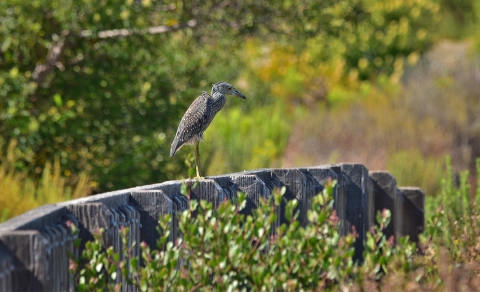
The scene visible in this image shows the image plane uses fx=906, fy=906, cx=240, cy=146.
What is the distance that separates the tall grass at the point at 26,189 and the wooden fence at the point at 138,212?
276 centimetres

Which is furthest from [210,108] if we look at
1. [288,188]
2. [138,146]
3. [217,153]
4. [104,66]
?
[217,153]

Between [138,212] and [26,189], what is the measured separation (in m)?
4.75

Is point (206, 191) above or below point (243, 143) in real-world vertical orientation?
below

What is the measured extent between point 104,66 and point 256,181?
5677 mm

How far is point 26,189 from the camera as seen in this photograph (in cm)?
835

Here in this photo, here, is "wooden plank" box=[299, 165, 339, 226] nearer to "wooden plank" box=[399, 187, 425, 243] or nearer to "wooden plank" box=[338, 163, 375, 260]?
"wooden plank" box=[338, 163, 375, 260]

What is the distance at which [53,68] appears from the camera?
9906 mm

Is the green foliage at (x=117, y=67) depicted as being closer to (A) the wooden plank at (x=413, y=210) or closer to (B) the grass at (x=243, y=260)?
Result: (A) the wooden plank at (x=413, y=210)

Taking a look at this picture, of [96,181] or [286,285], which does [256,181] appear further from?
[96,181]

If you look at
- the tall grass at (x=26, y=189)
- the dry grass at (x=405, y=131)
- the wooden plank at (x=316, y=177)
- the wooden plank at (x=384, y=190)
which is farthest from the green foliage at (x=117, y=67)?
the wooden plank at (x=316, y=177)

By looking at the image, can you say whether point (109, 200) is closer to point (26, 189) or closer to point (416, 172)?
point (26, 189)

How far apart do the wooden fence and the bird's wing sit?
1.03m

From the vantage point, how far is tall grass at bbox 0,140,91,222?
761cm

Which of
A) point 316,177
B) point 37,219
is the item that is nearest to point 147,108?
point 316,177
